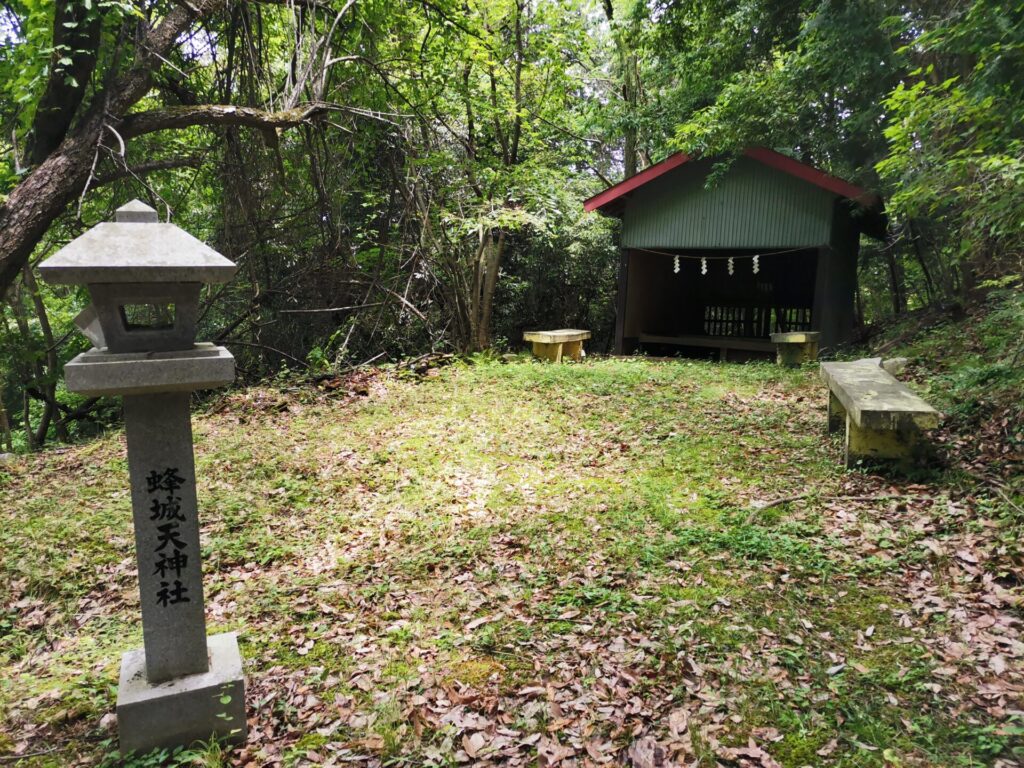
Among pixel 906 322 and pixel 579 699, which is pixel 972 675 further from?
pixel 906 322

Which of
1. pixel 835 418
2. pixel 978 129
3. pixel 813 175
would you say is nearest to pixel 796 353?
pixel 813 175

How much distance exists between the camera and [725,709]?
279 cm

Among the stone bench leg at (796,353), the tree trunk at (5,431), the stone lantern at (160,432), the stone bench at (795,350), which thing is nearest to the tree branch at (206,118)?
the stone lantern at (160,432)

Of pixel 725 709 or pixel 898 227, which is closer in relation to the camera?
pixel 725 709

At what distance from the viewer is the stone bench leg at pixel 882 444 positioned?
16.6 ft

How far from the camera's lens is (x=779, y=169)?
37.3 ft

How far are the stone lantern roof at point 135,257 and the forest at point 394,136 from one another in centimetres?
392

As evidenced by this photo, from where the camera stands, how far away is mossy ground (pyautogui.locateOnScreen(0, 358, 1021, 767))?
2764mm


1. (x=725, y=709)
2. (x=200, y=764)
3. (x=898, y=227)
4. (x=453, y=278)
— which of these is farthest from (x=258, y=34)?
(x=898, y=227)

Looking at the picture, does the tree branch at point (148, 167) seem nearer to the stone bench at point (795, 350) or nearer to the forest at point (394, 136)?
the forest at point (394, 136)

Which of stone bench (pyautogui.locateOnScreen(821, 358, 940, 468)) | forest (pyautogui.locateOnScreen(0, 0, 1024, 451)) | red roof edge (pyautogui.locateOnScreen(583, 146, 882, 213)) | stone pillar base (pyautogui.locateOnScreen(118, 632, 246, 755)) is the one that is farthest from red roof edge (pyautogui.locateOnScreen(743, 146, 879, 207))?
stone pillar base (pyautogui.locateOnScreen(118, 632, 246, 755))

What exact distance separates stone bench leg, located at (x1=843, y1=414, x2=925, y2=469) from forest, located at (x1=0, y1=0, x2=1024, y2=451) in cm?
198

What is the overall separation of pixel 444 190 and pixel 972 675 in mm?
10568

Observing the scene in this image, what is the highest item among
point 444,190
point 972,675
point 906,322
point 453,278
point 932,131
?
point 444,190
